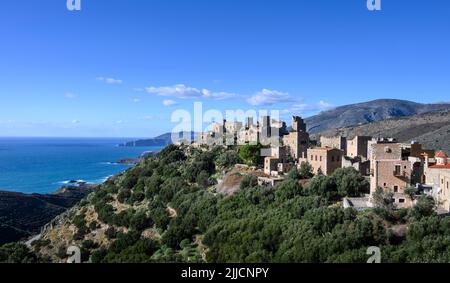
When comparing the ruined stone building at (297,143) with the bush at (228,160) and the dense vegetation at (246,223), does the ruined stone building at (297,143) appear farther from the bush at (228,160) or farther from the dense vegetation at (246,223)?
the bush at (228,160)

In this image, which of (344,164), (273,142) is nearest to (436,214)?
(344,164)

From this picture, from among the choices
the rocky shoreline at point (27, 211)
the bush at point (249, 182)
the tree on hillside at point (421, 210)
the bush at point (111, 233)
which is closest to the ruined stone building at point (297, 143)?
the bush at point (249, 182)

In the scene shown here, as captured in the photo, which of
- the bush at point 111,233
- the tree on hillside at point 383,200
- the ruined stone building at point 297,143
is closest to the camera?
the tree on hillside at point 383,200

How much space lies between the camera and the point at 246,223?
82.6 ft

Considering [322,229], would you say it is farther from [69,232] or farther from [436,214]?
[69,232]

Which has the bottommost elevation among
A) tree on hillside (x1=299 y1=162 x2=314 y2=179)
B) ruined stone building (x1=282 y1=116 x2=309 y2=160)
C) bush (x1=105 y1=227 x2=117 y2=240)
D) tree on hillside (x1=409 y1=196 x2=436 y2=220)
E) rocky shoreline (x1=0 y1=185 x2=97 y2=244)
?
rocky shoreline (x1=0 y1=185 x2=97 y2=244)

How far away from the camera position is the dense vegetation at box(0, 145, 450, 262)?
19250 mm

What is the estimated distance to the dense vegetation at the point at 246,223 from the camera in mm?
19250

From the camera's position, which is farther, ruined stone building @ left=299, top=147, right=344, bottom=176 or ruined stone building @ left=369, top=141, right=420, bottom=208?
ruined stone building @ left=299, top=147, right=344, bottom=176

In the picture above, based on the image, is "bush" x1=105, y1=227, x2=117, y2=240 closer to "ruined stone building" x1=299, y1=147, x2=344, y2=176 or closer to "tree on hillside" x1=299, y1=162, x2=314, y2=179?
"tree on hillside" x1=299, y1=162, x2=314, y2=179

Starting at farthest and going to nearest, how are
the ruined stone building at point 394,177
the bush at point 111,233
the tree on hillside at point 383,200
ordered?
the bush at point 111,233, the ruined stone building at point 394,177, the tree on hillside at point 383,200

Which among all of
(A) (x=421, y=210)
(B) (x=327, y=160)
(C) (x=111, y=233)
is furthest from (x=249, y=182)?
(A) (x=421, y=210)

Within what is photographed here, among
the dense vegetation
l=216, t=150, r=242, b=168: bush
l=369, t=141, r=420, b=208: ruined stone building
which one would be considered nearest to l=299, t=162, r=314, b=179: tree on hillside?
the dense vegetation

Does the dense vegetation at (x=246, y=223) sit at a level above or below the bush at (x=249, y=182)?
below
